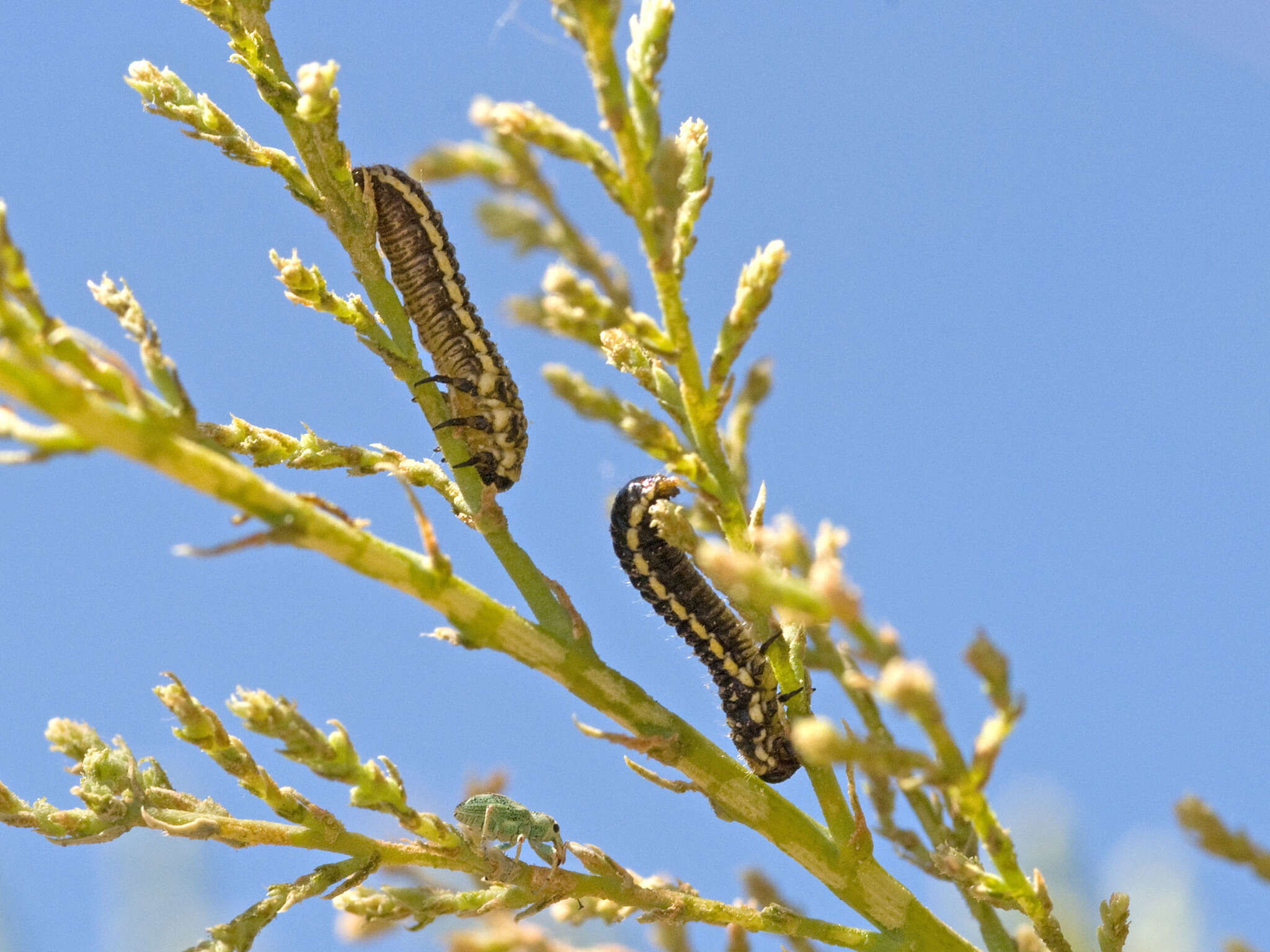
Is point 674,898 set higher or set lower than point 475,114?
lower

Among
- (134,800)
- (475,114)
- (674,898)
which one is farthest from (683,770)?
(475,114)

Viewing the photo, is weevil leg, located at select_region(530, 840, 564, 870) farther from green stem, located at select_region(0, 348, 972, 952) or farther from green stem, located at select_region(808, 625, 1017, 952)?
green stem, located at select_region(808, 625, 1017, 952)

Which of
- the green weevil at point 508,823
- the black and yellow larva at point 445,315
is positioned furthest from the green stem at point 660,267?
the black and yellow larva at point 445,315

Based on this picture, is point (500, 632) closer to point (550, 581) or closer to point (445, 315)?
point (550, 581)

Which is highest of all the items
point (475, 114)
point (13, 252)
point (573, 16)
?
point (573, 16)

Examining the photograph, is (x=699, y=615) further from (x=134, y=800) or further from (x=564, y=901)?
(x=134, y=800)

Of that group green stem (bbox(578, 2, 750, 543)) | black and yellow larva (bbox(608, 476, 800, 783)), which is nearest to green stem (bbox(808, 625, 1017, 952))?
Answer: black and yellow larva (bbox(608, 476, 800, 783))

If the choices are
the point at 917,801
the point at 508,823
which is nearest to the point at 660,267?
the point at 508,823
